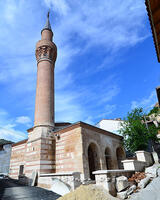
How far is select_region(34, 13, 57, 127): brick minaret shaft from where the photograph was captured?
1347cm

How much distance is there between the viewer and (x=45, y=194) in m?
7.46

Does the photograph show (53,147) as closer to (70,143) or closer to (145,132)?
(70,143)

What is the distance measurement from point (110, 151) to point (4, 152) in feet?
58.1

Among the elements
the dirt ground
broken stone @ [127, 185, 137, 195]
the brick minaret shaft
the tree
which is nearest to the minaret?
the brick minaret shaft

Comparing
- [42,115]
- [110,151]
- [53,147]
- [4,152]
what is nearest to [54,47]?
[42,115]

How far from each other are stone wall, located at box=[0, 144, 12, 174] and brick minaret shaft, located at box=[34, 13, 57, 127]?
1265 centimetres

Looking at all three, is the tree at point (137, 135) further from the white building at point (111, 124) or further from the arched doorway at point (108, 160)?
the white building at point (111, 124)

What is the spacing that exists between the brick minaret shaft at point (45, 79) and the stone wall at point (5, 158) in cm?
1265

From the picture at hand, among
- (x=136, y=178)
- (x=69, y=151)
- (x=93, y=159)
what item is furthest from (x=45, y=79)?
(x=136, y=178)

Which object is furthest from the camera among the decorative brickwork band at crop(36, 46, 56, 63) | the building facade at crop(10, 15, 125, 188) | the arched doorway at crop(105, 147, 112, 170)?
the decorative brickwork band at crop(36, 46, 56, 63)

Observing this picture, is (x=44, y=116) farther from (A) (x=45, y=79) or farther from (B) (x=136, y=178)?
(B) (x=136, y=178)

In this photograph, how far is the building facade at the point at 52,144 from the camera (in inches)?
424

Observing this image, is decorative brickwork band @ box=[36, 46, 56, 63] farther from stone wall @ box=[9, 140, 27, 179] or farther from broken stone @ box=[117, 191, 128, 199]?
broken stone @ box=[117, 191, 128, 199]

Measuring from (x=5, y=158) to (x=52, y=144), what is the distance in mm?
14152
